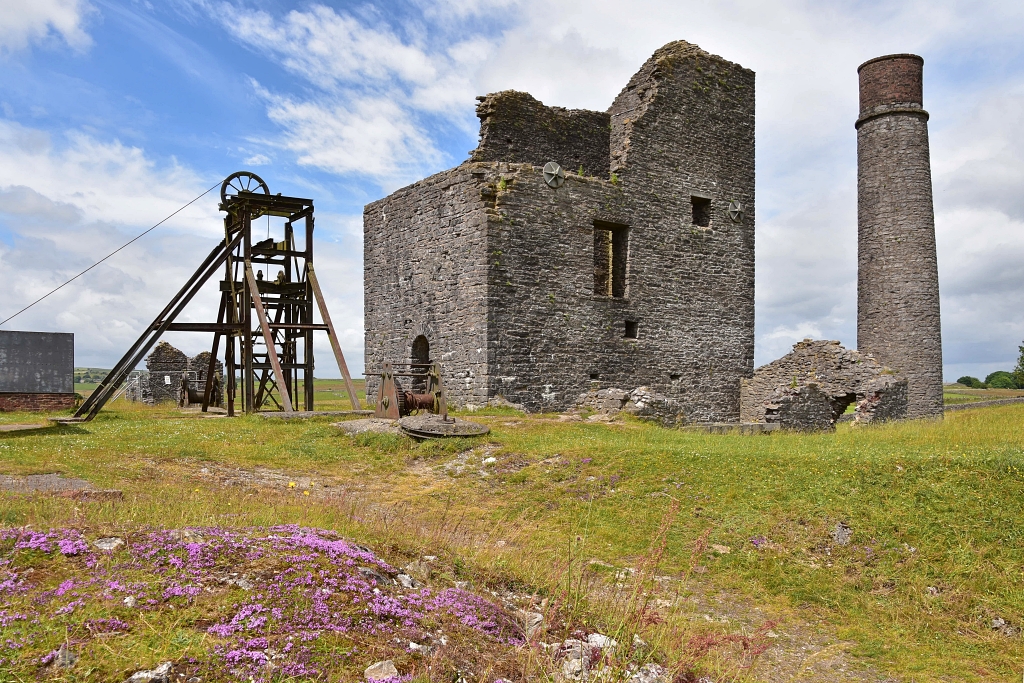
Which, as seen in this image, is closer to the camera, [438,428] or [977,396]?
[438,428]

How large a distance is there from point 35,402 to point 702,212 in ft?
64.2

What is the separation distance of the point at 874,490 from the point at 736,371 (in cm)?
1239

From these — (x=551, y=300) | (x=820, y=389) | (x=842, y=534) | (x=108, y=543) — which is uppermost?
(x=551, y=300)

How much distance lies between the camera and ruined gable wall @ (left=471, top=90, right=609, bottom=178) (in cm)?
1848

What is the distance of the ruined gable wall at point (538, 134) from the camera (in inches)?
728

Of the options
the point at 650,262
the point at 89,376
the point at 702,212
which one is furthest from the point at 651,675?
the point at 89,376

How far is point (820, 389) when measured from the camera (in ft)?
61.1

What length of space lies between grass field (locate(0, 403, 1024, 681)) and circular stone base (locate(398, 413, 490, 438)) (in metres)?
0.25

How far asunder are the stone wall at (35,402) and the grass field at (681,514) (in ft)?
32.7

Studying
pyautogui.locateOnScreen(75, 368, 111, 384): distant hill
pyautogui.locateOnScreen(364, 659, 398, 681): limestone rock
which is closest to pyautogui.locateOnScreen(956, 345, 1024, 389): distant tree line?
pyautogui.locateOnScreen(364, 659, 398, 681): limestone rock

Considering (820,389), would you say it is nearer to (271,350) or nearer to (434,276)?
(434,276)

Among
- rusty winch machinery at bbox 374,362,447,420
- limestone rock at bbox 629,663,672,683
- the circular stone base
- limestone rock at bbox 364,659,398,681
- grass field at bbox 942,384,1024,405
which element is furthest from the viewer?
grass field at bbox 942,384,1024,405

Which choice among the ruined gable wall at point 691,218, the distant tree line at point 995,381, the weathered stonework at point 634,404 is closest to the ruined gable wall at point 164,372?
the weathered stonework at point 634,404

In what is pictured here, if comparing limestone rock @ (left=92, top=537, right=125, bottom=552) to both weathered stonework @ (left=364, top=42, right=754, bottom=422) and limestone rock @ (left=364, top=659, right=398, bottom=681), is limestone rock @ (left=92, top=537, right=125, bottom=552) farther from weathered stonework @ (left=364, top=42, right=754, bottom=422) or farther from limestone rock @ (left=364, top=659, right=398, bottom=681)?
weathered stonework @ (left=364, top=42, right=754, bottom=422)
